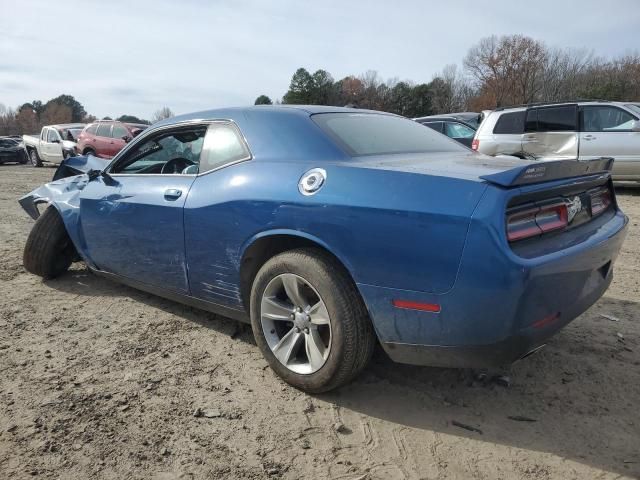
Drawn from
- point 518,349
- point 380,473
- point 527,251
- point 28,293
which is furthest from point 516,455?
point 28,293

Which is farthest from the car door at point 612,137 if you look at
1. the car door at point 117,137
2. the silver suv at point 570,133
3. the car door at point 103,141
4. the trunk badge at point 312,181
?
the car door at point 103,141

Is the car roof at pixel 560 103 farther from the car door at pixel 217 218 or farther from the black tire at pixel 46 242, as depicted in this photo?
the black tire at pixel 46 242

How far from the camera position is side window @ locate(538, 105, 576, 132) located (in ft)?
30.0

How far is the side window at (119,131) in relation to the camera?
15248 mm

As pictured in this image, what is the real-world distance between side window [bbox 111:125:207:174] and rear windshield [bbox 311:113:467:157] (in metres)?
1.03

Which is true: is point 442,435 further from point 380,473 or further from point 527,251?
point 527,251

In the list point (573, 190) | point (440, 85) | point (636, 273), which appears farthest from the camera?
point (440, 85)

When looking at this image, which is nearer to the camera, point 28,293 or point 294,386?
point 294,386

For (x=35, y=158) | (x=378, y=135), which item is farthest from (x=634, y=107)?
(x=35, y=158)

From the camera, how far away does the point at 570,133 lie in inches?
358

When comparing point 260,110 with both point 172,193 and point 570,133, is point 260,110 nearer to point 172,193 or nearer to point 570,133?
point 172,193

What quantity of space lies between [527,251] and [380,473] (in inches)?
42.4

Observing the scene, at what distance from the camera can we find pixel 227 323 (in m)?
3.53

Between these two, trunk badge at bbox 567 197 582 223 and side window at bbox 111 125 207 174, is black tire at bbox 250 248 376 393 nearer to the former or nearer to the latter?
trunk badge at bbox 567 197 582 223
